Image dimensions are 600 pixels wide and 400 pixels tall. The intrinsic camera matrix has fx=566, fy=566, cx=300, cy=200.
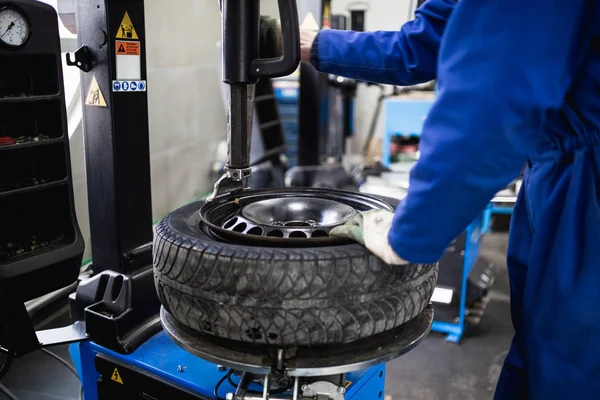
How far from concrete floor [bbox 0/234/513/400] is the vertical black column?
1063mm

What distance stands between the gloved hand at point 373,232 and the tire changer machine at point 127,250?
210 mm

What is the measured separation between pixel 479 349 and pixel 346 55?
86.0 inches

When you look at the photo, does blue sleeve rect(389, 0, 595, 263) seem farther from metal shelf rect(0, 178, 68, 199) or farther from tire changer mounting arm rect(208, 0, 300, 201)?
metal shelf rect(0, 178, 68, 199)

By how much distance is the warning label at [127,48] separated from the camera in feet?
5.43

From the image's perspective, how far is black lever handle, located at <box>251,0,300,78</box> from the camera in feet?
4.26

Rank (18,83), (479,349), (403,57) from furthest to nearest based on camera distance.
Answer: (479,349)
(18,83)
(403,57)

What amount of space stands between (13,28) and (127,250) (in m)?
0.71

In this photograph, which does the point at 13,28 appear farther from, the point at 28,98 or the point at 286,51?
the point at 286,51

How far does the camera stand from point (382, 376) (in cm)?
154

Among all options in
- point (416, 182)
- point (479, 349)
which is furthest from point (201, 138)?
point (416, 182)

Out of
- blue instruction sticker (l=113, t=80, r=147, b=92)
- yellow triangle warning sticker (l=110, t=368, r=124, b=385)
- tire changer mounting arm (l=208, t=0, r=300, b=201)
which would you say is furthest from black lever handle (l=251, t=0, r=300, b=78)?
yellow triangle warning sticker (l=110, t=368, r=124, b=385)

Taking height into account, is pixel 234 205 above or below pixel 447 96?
below

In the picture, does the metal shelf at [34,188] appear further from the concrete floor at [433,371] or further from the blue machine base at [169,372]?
the concrete floor at [433,371]

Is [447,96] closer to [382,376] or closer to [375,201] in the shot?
[375,201]
